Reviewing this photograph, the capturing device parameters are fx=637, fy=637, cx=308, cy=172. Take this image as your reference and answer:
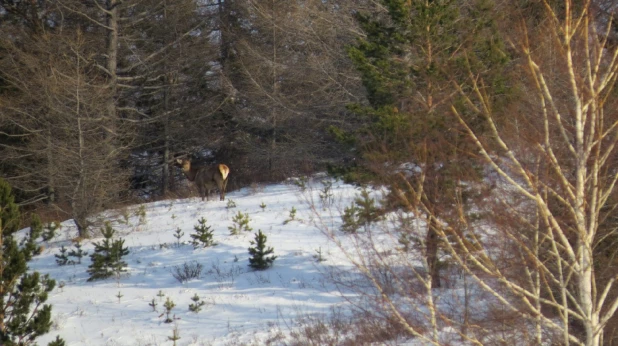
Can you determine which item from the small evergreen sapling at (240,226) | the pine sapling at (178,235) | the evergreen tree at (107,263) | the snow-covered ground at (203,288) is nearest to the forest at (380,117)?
the snow-covered ground at (203,288)

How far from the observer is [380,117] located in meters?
8.50

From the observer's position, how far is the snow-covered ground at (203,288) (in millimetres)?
9641

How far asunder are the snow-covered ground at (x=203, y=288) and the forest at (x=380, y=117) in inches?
77.3

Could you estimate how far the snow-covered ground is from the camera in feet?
31.6

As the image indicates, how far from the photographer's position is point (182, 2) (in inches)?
1005

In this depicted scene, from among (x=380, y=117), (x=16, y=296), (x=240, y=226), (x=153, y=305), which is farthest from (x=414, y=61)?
(x=16, y=296)

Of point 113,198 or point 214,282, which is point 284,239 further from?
point 113,198

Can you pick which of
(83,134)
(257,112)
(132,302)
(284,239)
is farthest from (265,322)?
(257,112)

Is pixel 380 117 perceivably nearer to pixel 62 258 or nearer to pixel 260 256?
pixel 260 256

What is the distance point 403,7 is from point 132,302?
6623mm

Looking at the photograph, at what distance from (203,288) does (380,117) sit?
4730 mm

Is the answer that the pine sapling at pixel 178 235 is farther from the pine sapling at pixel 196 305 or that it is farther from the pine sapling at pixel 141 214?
the pine sapling at pixel 196 305

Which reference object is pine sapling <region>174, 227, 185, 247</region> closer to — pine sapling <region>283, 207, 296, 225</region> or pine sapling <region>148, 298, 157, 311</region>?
pine sapling <region>283, 207, 296, 225</region>

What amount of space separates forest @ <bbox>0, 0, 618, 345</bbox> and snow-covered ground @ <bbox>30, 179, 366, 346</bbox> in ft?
6.44
